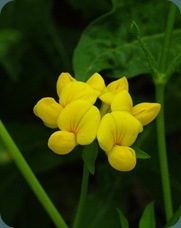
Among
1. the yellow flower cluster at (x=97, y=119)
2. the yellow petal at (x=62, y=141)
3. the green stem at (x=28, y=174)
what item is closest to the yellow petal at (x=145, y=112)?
the yellow flower cluster at (x=97, y=119)

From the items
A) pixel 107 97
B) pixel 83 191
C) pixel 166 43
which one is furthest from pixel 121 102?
pixel 166 43

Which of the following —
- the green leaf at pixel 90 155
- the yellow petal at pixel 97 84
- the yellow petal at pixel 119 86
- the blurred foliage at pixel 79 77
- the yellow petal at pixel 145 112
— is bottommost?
the blurred foliage at pixel 79 77

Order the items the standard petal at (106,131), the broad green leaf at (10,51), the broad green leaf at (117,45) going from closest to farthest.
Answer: the standard petal at (106,131) → the broad green leaf at (117,45) → the broad green leaf at (10,51)

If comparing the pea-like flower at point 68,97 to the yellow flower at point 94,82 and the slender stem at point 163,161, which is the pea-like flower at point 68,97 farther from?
the slender stem at point 163,161

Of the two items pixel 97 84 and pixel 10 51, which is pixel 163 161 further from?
pixel 10 51

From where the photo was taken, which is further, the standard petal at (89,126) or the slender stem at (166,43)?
the slender stem at (166,43)
